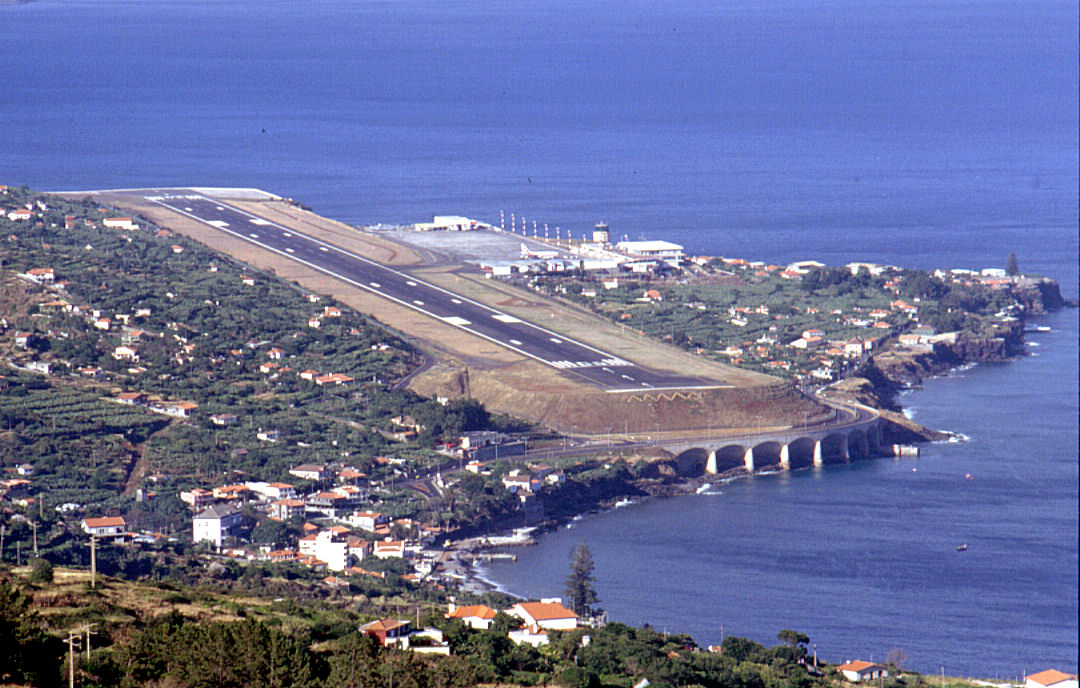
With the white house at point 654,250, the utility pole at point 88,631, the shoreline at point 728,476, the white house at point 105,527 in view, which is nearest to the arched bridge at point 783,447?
the shoreline at point 728,476

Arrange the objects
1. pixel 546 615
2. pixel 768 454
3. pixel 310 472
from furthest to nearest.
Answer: pixel 768 454 < pixel 310 472 < pixel 546 615

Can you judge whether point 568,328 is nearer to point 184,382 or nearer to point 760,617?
point 184,382

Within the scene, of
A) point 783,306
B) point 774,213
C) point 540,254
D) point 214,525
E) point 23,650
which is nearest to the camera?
point 23,650

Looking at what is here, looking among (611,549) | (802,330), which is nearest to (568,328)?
(802,330)

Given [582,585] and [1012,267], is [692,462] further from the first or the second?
[1012,267]

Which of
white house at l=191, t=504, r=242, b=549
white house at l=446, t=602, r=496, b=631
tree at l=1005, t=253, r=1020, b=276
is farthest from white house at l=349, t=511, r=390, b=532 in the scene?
tree at l=1005, t=253, r=1020, b=276

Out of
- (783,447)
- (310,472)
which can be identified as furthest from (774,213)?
(310,472)
